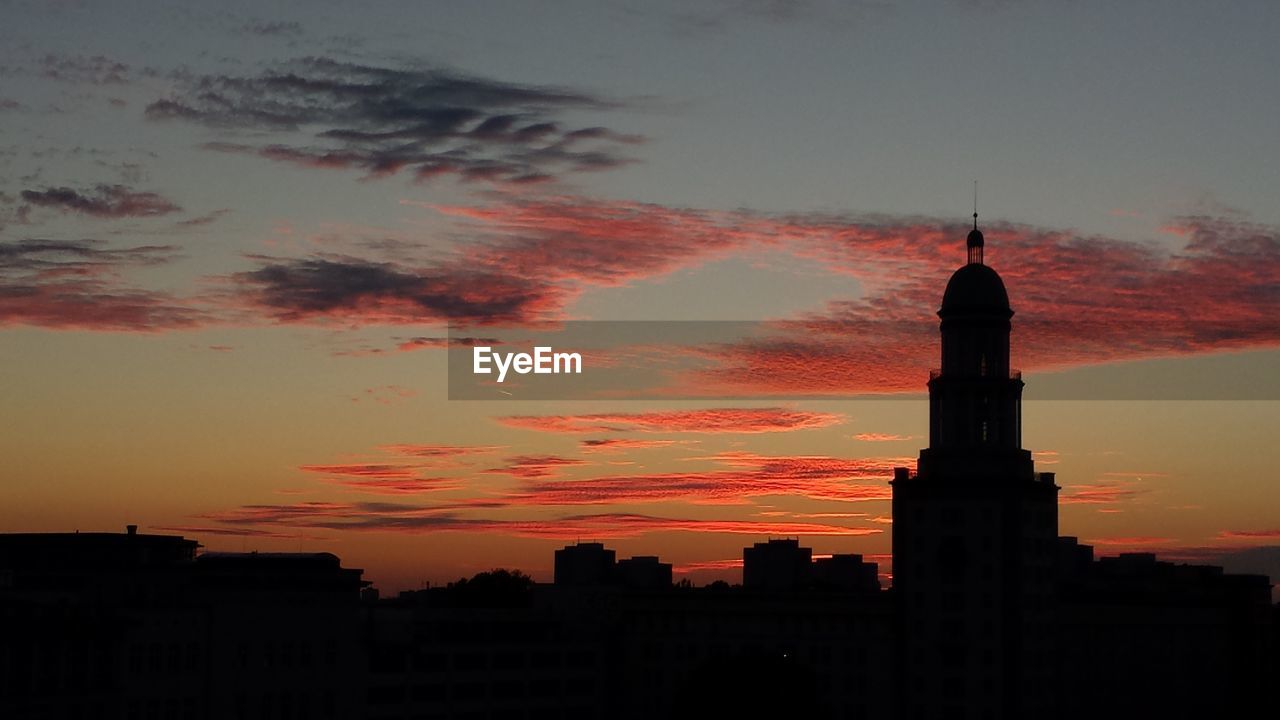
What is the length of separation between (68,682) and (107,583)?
13636mm

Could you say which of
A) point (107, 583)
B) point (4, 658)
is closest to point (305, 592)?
point (107, 583)

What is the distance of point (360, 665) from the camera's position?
7800 inches

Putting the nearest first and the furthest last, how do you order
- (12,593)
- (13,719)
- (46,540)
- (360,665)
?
1. (13,719)
2. (12,593)
3. (46,540)
4. (360,665)

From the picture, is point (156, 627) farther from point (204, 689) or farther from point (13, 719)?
point (13, 719)

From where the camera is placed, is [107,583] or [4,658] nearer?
[4,658]

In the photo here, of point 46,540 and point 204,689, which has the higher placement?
point 46,540

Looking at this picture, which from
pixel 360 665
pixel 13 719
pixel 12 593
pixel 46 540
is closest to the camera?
pixel 13 719

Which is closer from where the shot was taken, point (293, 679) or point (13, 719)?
point (13, 719)

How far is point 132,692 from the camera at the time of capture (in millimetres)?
171625

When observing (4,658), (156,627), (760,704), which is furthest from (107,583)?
(760,704)

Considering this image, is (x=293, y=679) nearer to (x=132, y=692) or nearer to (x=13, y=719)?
(x=132, y=692)

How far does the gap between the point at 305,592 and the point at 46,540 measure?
963 inches

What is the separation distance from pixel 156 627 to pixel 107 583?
665 centimetres

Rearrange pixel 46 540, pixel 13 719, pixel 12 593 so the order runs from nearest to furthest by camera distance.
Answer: pixel 13 719 < pixel 12 593 < pixel 46 540
